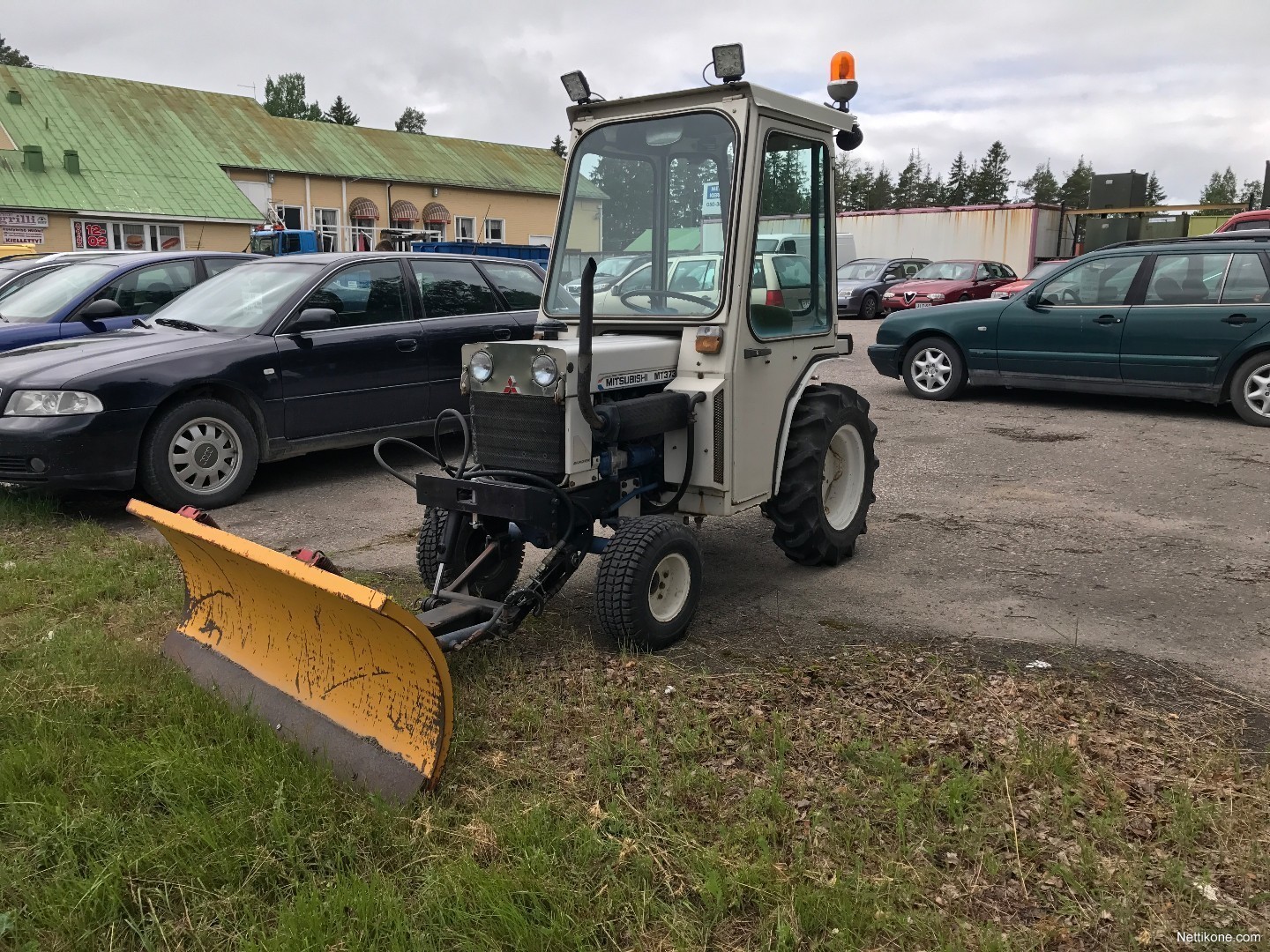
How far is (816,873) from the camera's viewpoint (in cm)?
276

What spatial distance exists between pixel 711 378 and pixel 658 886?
96.9 inches

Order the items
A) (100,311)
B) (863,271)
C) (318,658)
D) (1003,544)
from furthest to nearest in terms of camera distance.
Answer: (863,271)
(100,311)
(1003,544)
(318,658)

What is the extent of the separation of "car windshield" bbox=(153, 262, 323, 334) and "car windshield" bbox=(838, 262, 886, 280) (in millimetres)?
17961

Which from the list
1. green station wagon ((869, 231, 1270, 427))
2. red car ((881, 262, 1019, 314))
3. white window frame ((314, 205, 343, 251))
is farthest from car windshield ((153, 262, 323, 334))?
white window frame ((314, 205, 343, 251))

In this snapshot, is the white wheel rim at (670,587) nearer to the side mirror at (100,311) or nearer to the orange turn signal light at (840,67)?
the orange turn signal light at (840,67)

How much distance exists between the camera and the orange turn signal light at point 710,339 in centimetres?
458

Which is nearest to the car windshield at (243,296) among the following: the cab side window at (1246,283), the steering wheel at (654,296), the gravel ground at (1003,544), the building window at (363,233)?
the gravel ground at (1003,544)

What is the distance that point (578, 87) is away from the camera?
500cm

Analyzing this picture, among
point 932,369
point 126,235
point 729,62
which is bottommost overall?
point 932,369

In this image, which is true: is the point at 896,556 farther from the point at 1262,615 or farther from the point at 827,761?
the point at 827,761

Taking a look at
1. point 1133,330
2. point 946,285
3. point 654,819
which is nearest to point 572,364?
point 654,819

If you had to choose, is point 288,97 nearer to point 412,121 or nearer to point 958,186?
point 412,121

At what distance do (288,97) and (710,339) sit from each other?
8138 cm

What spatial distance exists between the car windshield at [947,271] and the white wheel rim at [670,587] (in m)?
20.2
